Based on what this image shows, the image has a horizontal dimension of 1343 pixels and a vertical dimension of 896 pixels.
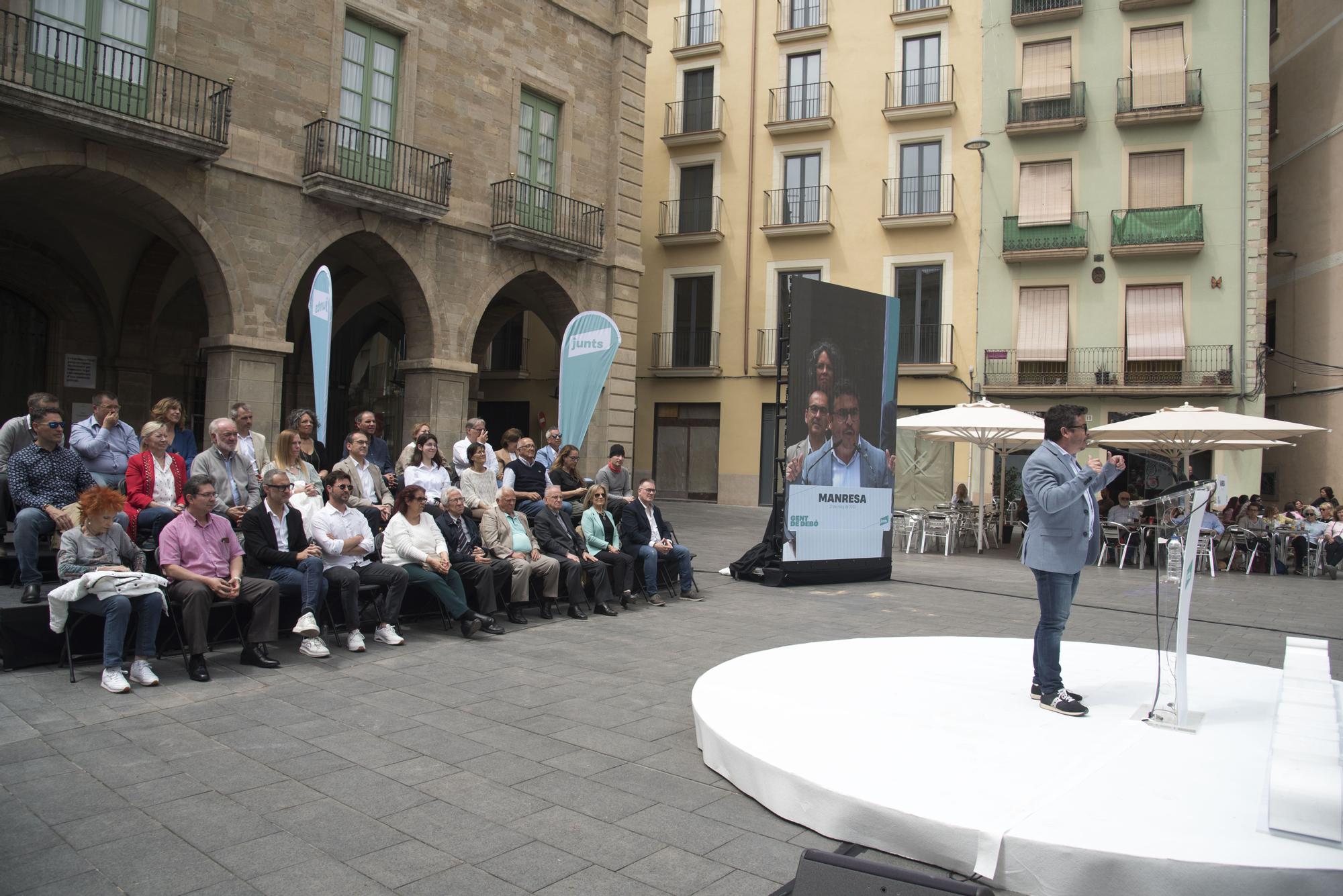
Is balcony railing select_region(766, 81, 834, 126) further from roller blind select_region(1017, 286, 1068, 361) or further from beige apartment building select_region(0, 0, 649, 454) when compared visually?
roller blind select_region(1017, 286, 1068, 361)

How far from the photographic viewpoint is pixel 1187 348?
75.0 feet

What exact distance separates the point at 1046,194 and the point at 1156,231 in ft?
9.63

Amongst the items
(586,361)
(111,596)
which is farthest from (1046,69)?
(111,596)

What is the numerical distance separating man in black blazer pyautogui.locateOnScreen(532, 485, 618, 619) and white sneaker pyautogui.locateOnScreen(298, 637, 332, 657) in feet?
8.88

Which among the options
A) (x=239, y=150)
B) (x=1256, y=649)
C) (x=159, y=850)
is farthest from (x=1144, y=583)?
(x=239, y=150)

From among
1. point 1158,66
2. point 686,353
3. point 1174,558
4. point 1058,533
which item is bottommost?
point 1174,558

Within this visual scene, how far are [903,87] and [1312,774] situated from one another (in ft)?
83.9

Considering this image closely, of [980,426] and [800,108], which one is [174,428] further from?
[800,108]

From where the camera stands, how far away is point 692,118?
28.5m

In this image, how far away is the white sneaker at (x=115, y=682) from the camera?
552 centimetres

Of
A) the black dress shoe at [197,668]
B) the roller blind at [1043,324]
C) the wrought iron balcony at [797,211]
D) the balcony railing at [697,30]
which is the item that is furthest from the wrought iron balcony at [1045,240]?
the black dress shoe at [197,668]

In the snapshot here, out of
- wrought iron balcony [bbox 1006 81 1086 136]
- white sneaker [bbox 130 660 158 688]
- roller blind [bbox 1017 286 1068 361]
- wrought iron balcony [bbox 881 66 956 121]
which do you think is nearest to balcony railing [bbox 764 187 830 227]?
wrought iron balcony [bbox 881 66 956 121]

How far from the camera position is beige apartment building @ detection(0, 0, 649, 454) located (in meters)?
12.7

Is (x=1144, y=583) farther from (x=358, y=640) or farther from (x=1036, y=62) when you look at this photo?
(x=1036, y=62)
